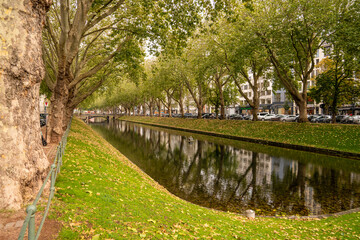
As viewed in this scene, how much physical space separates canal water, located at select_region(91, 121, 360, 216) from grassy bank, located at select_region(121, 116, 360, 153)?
2051 mm

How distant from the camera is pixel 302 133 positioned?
22703 millimetres

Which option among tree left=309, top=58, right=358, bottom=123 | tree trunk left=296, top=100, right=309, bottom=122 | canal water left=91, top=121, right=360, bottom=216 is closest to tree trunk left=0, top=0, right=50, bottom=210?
canal water left=91, top=121, right=360, bottom=216

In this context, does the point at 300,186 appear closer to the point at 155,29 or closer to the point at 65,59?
the point at 155,29

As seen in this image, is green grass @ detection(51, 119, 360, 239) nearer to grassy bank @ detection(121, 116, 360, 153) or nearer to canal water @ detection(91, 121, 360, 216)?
canal water @ detection(91, 121, 360, 216)

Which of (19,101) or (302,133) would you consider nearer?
(19,101)

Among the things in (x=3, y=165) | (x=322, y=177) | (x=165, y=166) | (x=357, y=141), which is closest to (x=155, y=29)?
(x=165, y=166)

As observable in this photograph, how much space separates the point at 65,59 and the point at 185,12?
6.64 m

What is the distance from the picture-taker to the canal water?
9658mm

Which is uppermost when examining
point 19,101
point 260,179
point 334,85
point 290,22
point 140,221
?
point 290,22

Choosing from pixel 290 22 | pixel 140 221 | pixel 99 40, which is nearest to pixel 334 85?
pixel 290 22

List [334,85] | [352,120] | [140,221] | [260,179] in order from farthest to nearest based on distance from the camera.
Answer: [352,120] → [334,85] → [260,179] → [140,221]

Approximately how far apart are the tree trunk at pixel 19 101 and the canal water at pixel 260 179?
7.24 metres

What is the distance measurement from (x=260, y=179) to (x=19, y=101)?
12.4 m

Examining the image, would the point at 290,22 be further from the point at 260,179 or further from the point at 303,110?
the point at 260,179
